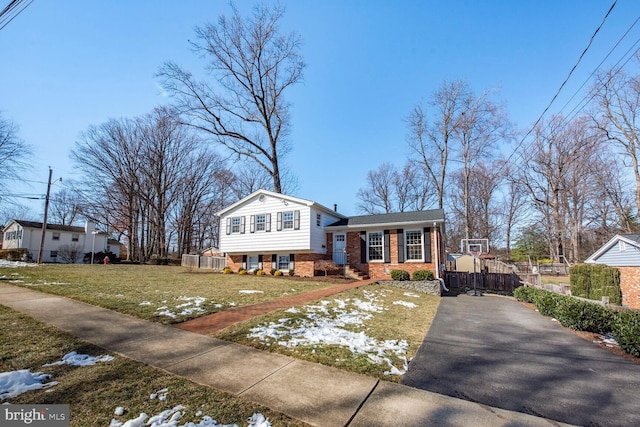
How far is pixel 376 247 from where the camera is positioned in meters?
16.2

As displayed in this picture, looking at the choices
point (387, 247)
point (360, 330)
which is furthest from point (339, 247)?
point (360, 330)

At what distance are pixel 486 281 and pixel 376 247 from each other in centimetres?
702

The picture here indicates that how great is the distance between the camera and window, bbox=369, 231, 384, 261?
634 inches

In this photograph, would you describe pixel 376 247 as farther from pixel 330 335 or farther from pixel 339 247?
pixel 330 335

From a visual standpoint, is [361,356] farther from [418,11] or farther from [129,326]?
[418,11]

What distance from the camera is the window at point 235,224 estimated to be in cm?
1898

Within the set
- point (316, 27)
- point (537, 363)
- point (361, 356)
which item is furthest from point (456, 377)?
point (316, 27)

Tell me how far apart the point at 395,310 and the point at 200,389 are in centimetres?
690

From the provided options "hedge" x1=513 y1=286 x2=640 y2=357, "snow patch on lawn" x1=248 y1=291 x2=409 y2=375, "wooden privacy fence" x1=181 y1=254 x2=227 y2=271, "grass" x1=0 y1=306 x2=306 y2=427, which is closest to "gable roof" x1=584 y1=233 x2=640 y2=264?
"hedge" x1=513 y1=286 x2=640 y2=357

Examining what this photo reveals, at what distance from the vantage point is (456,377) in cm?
404

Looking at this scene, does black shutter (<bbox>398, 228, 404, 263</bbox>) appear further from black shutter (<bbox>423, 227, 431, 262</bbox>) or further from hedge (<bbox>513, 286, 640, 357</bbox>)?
hedge (<bbox>513, 286, 640, 357</bbox>)

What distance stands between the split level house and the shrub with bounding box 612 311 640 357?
8230 mm

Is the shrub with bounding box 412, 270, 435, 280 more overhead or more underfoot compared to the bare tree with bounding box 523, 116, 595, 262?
more underfoot

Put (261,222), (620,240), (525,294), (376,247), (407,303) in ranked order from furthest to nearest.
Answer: (261,222) → (376,247) → (620,240) → (525,294) → (407,303)
